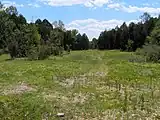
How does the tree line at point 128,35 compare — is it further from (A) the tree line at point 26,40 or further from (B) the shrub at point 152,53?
(B) the shrub at point 152,53

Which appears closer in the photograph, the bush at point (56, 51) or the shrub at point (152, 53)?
the shrub at point (152, 53)

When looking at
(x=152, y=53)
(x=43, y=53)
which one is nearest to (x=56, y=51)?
(x=43, y=53)

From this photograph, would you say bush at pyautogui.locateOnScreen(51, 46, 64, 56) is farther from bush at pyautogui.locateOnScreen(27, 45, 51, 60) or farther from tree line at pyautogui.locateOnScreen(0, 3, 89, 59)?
bush at pyautogui.locateOnScreen(27, 45, 51, 60)

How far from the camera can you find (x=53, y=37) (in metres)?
92.4

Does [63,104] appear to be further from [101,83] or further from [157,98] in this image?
[101,83]

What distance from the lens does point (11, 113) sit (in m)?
15.5

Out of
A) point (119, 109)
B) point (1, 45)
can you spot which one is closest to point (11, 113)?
point (119, 109)

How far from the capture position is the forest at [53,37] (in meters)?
79.1

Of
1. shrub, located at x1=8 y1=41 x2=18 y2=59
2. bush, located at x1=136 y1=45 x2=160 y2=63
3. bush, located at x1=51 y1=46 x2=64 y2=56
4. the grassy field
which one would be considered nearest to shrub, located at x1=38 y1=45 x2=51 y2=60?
shrub, located at x1=8 y1=41 x2=18 y2=59

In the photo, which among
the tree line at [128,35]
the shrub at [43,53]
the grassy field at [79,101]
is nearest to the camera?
the grassy field at [79,101]

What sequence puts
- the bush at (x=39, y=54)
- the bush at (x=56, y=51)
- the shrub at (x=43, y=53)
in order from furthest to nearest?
the bush at (x=56, y=51), the shrub at (x=43, y=53), the bush at (x=39, y=54)

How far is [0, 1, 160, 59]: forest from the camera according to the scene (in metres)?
79.1

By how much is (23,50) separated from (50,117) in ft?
223

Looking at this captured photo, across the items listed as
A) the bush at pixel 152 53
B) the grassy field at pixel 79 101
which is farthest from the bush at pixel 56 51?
the grassy field at pixel 79 101
